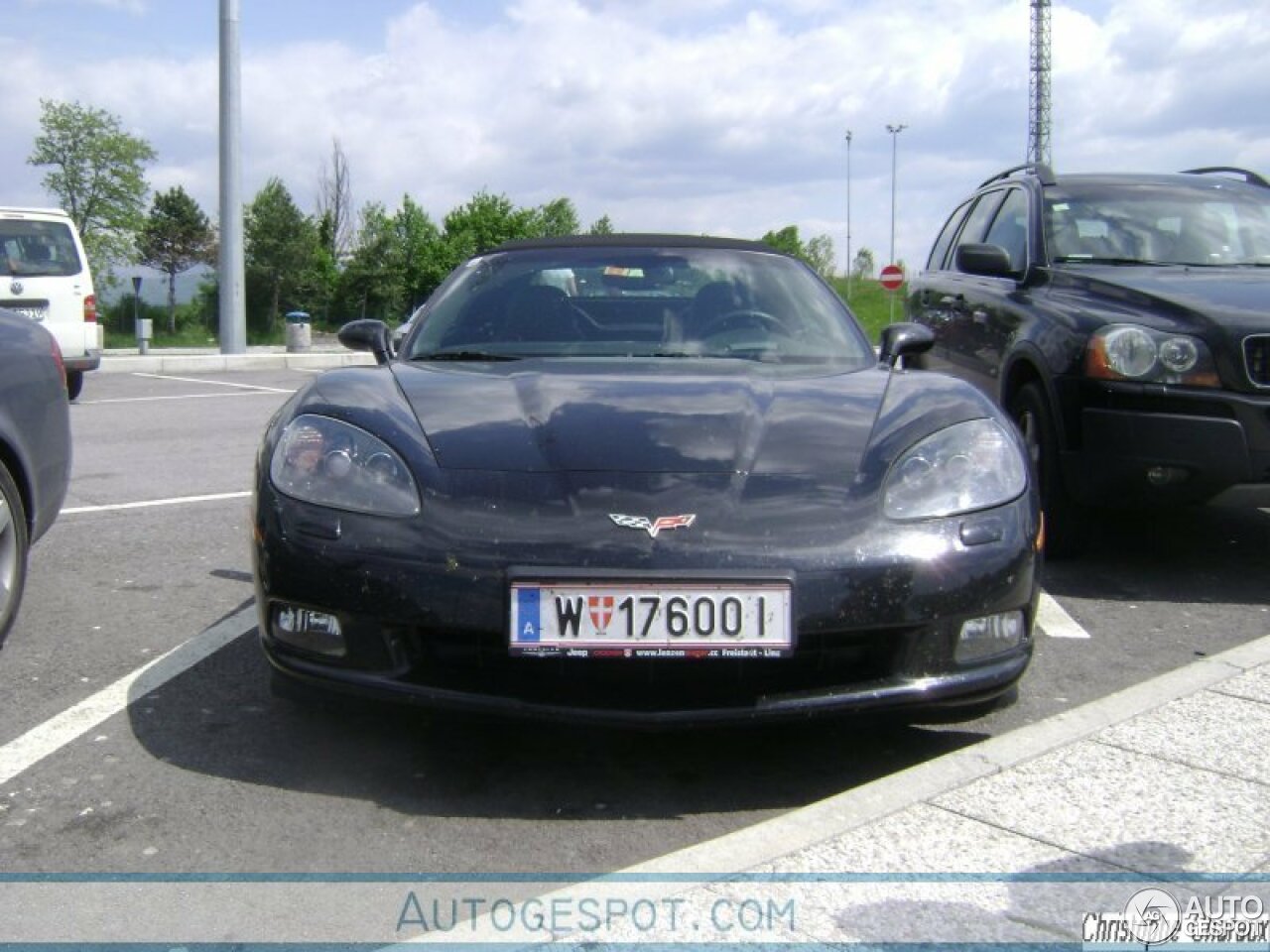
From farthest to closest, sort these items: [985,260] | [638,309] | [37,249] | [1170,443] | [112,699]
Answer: [37,249] → [985,260] → [1170,443] → [638,309] → [112,699]

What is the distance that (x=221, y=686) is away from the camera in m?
3.80

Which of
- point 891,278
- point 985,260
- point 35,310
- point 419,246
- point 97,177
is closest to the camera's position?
point 985,260

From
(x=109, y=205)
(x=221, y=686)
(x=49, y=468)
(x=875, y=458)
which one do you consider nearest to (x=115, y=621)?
(x=49, y=468)

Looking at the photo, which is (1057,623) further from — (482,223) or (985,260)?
(482,223)

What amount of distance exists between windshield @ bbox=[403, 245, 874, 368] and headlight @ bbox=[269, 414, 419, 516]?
883 millimetres

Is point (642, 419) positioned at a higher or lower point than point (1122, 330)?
lower

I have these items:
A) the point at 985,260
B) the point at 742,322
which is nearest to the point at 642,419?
the point at 742,322

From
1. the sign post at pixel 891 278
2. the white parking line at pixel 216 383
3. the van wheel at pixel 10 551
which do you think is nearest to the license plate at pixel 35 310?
the white parking line at pixel 216 383

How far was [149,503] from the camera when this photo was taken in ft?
22.4

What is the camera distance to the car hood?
3.13 metres

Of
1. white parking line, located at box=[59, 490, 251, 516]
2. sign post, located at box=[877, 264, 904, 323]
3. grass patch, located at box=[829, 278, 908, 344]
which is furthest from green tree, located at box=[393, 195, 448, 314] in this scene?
white parking line, located at box=[59, 490, 251, 516]

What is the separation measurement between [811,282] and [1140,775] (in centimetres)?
224

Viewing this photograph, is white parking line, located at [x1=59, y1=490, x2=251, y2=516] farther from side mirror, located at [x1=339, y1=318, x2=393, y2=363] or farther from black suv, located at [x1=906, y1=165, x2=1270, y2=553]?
black suv, located at [x1=906, y1=165, x2=1270, y2=553]

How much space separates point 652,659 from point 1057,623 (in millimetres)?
2232
